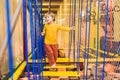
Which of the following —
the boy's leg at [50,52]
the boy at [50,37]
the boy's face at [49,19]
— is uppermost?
the boy's face at [49,19]

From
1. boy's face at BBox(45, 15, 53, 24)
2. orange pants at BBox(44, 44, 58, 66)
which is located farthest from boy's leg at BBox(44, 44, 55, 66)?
boy's face at BBox(45, 15, 53, 24)

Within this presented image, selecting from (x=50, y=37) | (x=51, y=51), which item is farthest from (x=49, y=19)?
(x=51, y=51)

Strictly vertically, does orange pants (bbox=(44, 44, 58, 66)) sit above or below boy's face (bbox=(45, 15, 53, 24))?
below

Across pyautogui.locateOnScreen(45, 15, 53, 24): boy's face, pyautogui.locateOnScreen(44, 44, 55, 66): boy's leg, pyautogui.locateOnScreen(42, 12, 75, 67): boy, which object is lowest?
pyautogui.locateOnScreen(44, 44, 55, 66): boy's leg

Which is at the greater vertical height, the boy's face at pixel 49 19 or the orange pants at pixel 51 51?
the boy's face at pixel 49 19

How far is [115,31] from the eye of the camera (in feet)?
9.43

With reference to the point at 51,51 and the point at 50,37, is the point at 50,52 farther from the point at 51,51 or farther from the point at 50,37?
the point at 50,37

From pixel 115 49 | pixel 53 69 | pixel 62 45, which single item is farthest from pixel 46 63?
pixel 62 45

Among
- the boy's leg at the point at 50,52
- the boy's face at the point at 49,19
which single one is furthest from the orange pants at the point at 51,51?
the boy's face at the point at 49,19

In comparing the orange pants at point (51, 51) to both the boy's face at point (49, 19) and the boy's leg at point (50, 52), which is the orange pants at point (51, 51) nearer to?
the boy's leg at point (50, 52)

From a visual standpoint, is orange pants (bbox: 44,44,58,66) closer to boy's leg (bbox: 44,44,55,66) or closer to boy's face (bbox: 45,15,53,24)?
boy's leg (bbox: 44,44,55,66)

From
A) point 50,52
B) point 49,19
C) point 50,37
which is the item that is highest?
point 49,19

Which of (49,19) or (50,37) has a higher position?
(49,19)

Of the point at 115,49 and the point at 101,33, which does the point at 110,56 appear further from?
the point at 101,33
